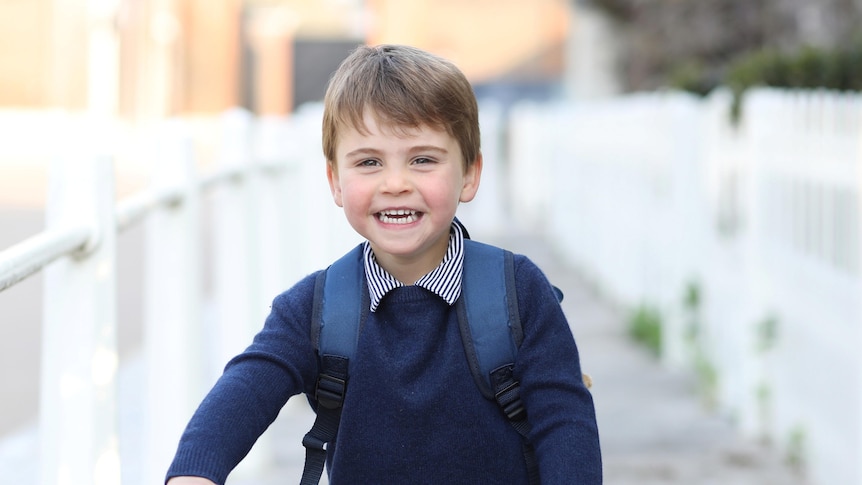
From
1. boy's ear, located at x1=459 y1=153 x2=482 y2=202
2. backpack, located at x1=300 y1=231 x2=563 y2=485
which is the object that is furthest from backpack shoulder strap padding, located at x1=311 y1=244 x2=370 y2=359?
boy's ear, located at x1=459 y1=153 x2=482 y2=202

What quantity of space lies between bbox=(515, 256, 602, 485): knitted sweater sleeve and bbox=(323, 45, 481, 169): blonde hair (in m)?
0.30

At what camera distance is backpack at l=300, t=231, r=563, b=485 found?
2.08m

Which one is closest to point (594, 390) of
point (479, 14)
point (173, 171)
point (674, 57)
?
point (173, 171)

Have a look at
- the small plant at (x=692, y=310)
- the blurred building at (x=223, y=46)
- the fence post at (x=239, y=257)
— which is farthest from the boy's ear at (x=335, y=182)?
the blurred building at (x=223, y=46)

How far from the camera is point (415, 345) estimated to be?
82.2 inches

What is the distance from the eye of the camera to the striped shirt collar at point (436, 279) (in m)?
2.11

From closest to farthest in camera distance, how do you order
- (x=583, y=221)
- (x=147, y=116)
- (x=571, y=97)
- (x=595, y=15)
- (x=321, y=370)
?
(x=321, y=370)
(x=583, y=221)
(x=147, y=116)
(x=595, y=15)
(x=571, y=97)

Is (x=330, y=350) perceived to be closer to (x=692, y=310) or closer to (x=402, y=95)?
(x=402, y=95)

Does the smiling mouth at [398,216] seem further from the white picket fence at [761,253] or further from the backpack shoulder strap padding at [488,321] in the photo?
the white picket fence at [761,253]

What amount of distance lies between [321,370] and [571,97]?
24138 mm

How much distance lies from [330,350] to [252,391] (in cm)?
15

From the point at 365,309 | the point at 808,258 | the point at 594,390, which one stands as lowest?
the point at 594,390

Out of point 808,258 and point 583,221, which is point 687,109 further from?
point 583,221

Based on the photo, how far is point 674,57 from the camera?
59.5 ft
